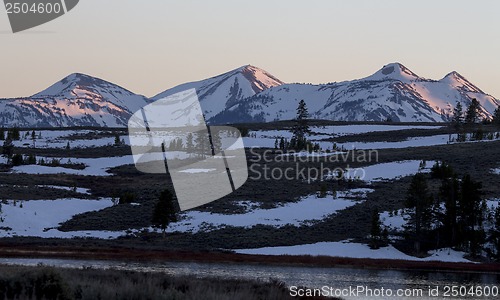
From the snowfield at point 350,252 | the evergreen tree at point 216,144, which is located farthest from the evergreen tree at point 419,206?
the evergreen tree at point 216,144

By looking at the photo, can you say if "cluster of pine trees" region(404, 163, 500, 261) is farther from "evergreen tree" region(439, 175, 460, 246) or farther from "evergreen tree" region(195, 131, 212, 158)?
"evergreen tree" region(195, 131, 212, 158)

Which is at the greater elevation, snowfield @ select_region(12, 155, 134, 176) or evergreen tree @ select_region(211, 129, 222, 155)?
evergreen tree @ select_region(211, 129, 222, 155)

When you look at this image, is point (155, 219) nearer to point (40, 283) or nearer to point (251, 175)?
point (251, 175)

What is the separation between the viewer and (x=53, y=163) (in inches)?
3516

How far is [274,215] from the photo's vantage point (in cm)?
5812

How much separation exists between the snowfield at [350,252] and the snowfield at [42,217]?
14930mm

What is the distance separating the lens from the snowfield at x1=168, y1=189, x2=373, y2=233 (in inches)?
2163

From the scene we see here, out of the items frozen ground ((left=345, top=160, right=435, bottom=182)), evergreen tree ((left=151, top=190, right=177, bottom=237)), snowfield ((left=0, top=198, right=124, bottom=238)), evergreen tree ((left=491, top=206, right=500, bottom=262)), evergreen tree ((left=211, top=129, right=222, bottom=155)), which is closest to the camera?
evergreen tree ((left=491, top=206, right=500, bottom=262))

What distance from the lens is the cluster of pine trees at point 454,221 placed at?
46969mm

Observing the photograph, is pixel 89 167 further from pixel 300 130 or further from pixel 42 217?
pixel 300 130

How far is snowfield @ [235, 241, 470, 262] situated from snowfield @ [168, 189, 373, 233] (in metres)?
7.35

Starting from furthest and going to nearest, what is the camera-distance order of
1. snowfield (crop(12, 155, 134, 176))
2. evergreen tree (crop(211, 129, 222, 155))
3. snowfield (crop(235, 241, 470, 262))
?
evergreen tree (crop(211, 129, 222, 155)) < snowfield (crop(12, 155, 134, 176)) < snowfield (crop(235, 241, 470, 262))

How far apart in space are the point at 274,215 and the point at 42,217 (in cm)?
2241

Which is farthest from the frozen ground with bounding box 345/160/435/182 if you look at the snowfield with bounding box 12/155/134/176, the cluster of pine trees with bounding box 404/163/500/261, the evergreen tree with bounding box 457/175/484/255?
the snowfield with bounding box 12/155/134/176
